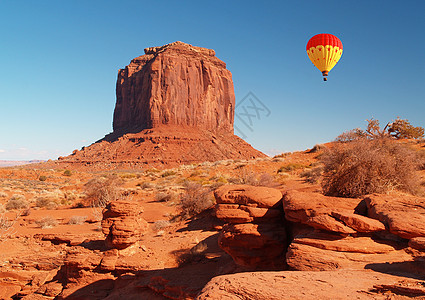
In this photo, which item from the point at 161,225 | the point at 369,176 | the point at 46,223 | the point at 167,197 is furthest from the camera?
the point at 167,197

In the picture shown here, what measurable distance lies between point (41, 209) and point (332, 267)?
20490 mm

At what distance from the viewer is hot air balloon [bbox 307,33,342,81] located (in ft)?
55.1

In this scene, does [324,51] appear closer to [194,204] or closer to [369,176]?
[369,176]

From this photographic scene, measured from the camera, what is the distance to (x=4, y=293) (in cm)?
834

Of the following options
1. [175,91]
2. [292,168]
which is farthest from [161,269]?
[175,91]

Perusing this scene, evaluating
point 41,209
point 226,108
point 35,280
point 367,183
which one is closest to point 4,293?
point 35,280

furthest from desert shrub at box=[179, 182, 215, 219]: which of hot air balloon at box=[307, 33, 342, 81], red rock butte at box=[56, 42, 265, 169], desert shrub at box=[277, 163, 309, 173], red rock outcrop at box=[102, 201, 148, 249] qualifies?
red rock butte at box=[56, 42, 265, 169]

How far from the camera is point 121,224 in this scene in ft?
28.5

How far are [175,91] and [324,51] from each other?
73194 mm

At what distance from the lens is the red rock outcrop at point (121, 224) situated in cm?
860

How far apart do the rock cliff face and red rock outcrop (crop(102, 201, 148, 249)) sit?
75977mm

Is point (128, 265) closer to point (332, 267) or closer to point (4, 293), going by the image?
point (4, 293)

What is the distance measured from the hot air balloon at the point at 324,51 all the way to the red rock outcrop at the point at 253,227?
12.5 meters

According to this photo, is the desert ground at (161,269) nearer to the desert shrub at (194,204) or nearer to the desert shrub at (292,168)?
the desert shrub at (194,204)
